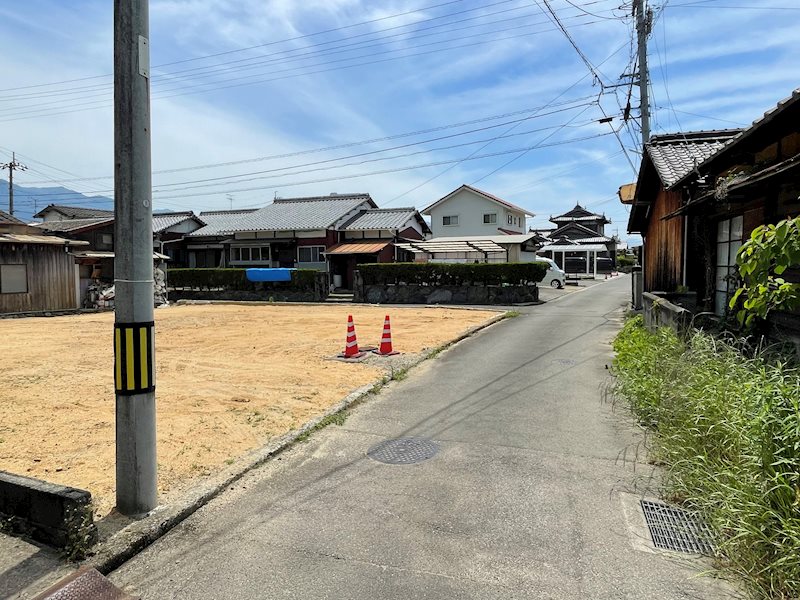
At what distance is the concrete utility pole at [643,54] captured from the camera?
16.6m

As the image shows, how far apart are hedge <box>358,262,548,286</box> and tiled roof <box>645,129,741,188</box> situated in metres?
10.6

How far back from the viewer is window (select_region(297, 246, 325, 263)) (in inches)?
1235

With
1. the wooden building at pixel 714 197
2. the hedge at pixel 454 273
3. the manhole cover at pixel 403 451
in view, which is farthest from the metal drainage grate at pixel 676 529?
the hedge at pixel 454 273

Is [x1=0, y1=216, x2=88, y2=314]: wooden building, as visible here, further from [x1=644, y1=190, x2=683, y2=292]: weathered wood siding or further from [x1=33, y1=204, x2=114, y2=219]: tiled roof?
[x1=644, y1=190, x2=683, y2=292]: weathered wood siding

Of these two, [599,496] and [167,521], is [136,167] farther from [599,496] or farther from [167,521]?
[599,496]

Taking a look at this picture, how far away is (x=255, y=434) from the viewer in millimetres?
5305

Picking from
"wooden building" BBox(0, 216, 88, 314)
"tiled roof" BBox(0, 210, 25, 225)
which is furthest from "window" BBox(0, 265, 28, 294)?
"tiled roof" BBox(0, 210, 25, 225)

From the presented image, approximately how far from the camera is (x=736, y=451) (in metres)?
3.66

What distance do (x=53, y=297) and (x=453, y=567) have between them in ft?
75.6

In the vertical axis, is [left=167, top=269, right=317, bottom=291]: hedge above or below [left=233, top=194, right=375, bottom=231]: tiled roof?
below

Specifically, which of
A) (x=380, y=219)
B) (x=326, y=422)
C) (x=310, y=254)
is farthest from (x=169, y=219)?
(x=326, y=422)

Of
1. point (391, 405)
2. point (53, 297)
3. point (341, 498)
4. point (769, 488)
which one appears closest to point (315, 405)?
point (391, 405)

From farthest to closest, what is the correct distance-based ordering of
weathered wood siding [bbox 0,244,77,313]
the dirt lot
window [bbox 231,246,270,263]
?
1. window [bbox 231,246,270,263]
2. weathered wood siding [bbox 0,244,77,313]
3. the dirt lot

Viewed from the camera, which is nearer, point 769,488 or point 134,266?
point 769,488
